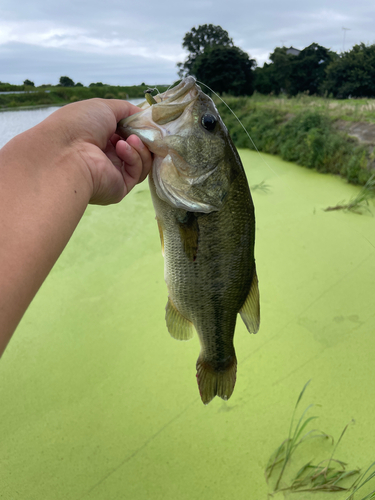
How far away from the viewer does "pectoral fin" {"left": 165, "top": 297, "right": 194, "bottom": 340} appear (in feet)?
4.06

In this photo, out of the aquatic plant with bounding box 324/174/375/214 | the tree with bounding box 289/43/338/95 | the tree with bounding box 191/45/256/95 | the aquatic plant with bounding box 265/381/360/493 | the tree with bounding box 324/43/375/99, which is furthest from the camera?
the tree with bounding box 289/43/338/95

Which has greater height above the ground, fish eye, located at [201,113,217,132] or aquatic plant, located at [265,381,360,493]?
fish eye, located at [201,113,217,132]

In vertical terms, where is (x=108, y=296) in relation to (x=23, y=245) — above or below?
below

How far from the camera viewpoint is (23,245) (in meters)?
0.65

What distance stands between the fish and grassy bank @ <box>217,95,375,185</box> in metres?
3.92

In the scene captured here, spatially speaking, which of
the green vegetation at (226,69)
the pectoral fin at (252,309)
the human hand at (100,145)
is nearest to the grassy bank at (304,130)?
the human hand at (100,145)

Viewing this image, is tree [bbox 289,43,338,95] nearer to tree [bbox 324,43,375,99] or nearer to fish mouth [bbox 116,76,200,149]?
tree [bbox 324,43,375,99]

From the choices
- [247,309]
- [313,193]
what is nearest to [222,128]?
[247,309]

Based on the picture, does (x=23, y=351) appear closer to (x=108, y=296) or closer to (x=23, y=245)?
(x=108, y=296)

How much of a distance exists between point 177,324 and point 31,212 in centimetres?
72

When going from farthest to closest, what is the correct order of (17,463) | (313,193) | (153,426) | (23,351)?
(313,193), (23,351), (153,426), (17,463)

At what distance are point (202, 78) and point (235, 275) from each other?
812 inches

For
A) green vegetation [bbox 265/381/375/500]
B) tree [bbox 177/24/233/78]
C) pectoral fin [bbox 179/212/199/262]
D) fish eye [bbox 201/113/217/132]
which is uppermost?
tree [bbox 177/24/233/78]

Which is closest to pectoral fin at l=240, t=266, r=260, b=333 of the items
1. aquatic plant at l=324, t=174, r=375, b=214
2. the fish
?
the fish
